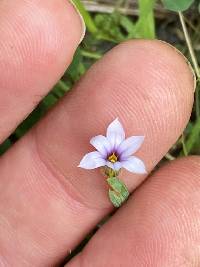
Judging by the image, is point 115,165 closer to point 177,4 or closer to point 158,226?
point 158,226

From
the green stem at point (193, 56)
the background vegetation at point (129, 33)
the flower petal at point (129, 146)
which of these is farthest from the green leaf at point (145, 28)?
the flower petal at point (129, 146)

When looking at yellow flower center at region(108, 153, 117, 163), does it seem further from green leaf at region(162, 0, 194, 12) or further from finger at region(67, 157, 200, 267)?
green leaf at region(162, 0, 194, 12)

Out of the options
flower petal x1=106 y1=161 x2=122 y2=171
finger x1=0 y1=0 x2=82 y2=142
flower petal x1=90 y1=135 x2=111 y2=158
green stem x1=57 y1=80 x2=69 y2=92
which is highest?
finger x1=0 y1=0 x2=82 y2=142

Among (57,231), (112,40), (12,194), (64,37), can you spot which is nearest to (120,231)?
(57,231)

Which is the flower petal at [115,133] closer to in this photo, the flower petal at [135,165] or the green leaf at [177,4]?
the flower petal at [135,165]

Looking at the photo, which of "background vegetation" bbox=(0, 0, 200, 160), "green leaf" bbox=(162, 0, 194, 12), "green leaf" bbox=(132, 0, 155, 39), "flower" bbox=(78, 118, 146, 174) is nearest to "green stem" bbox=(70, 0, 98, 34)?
"background vegetation" bbox=(0, 0, 200, 160)

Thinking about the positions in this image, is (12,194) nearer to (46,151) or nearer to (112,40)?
(46,151)
